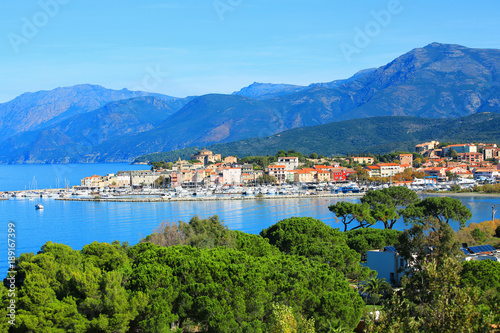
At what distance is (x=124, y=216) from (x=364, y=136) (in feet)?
263

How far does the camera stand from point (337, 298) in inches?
Answer: 360

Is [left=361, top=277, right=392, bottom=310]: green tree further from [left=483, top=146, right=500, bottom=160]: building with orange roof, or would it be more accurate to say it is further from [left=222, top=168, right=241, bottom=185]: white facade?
[left=483, top=146, right=500, bottom=160]: building with orange roof

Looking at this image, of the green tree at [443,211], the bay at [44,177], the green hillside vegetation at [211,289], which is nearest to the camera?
the green hillside vegetation at [211,289]

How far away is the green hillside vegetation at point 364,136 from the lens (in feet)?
298

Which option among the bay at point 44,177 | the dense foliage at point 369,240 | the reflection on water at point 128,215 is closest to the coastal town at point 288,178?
the reflection on water at point 128,215

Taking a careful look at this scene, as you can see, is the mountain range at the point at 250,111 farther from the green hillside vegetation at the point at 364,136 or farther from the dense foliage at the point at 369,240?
the dense foliage at the point at 369,240

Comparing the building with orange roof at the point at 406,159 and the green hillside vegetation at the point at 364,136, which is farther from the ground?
the green hillside vegetation at the point at 364,136

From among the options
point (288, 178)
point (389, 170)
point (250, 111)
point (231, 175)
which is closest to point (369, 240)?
point (231, 175)

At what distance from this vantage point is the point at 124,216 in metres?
32.2

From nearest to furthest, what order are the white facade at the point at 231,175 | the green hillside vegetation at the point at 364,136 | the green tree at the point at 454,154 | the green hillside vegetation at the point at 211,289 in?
the green hillside vegetation at the point at 211,289, the white facade at the point at 231,175, the green tree at the point at 454,154, the green hillside vegetation at the point at 364,136

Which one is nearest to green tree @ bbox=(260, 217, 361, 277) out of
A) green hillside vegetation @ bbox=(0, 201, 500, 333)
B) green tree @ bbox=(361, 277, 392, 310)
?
green tree @ bbox=(361, 277, 392, 310)

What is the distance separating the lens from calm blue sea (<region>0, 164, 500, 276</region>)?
24.8 m

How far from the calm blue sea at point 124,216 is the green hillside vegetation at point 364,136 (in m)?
51.5

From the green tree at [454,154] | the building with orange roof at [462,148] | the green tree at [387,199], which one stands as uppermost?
the building with orange roof at [462,148]
